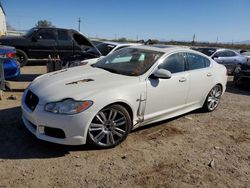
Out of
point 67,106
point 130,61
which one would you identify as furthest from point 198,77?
point 67,106

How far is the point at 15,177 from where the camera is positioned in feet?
10.8

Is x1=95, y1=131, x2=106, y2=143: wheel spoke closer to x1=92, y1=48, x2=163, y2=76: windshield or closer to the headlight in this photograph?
the headlight

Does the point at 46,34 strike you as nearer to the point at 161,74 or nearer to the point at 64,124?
the point at 161,74

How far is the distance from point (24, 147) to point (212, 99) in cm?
427

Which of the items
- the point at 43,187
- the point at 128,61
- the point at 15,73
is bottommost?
the point at 43,187

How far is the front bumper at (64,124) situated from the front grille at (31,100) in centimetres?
14

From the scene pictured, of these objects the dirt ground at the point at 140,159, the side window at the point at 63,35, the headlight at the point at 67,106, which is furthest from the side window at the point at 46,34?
the headlight at the point at 67,106

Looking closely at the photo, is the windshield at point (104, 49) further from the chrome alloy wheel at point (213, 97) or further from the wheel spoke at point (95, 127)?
the wheel spoke at point (95, 127)

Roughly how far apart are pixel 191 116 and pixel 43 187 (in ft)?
12.4

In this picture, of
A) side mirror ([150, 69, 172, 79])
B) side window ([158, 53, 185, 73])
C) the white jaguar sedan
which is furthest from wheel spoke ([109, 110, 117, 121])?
side window ([158, 53, 185, 73])

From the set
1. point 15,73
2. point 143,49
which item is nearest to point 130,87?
point 143,49

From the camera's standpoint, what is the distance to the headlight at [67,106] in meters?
3.69

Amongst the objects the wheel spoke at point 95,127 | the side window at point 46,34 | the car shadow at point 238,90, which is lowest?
the car shadow at point 238,90

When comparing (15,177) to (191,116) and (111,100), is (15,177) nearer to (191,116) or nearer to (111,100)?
(111,100)
